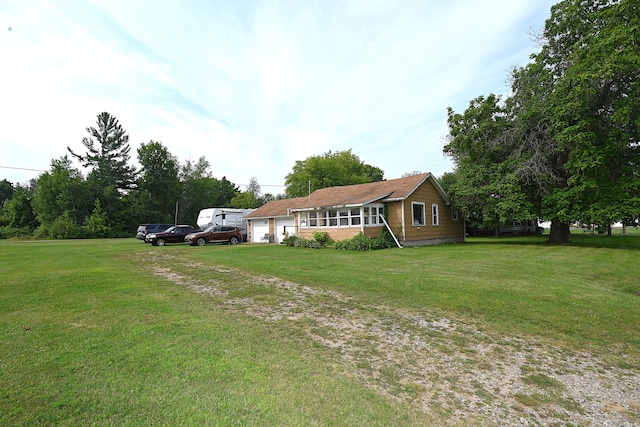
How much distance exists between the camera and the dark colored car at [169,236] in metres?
A: 23.2

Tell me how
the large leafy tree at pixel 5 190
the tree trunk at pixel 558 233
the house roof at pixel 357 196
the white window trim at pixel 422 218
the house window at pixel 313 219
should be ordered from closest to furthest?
the house roof at pixel 357 196 → the white window trim at pixel 422 218 → the tree trunk at pixel 558 233 → the house window at pixel 313 219 → the large leafy tree at pixel 5 190

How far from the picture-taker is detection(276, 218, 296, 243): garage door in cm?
2453

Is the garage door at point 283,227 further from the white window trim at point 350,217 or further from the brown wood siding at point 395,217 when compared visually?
the brown wood siding at point 395,217

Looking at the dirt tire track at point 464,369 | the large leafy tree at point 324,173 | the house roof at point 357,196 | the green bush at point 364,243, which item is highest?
the large leafy tree at point 324,173

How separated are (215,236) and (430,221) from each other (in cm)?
1594

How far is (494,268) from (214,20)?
12876 millimetres

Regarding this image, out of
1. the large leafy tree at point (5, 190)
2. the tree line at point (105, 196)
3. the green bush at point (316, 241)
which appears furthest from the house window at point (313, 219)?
the large leafy tree at point (5, 190)

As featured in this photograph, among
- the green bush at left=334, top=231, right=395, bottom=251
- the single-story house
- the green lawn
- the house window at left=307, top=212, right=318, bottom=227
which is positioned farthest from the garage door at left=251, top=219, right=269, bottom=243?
the green lawn

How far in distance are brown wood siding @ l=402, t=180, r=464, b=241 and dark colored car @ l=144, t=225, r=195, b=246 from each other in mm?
17032

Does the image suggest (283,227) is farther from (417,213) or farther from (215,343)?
(215,343)

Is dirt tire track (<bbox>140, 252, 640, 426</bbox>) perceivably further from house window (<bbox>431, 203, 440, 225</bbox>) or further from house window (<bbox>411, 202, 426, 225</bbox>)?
house window (<bbox>431, 203, 440, 225</bbox>)

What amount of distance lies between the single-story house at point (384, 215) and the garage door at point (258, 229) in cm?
133

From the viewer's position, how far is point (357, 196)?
70.9 ft

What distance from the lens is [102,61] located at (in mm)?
11484
